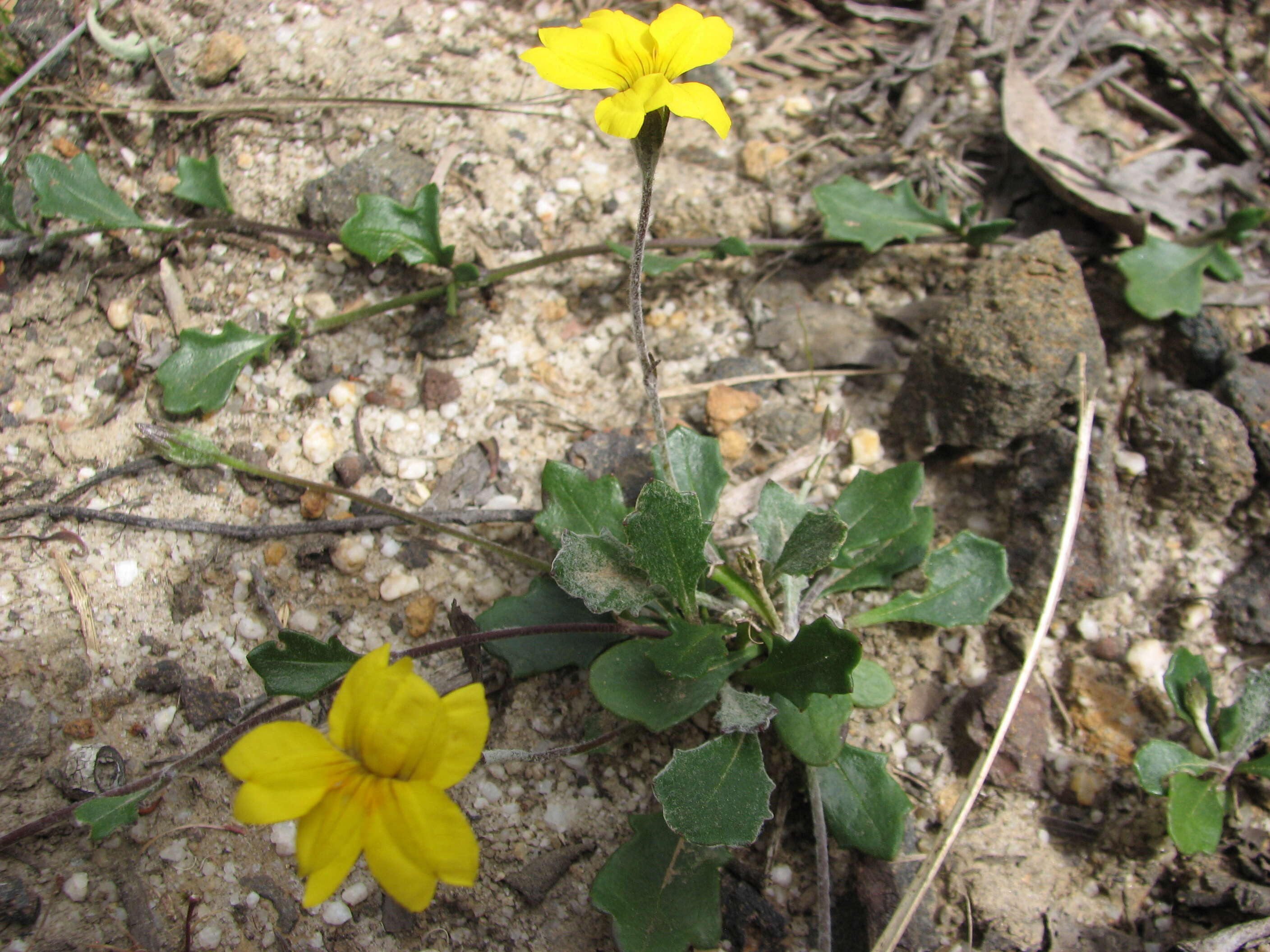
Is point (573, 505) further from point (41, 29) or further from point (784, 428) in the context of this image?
point (41, 29)

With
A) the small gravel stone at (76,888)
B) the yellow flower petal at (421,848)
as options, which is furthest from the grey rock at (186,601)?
the yellow flower petal at (421,848)

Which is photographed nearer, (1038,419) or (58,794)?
(58,794)

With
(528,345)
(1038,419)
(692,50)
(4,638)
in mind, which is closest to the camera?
(692,50)

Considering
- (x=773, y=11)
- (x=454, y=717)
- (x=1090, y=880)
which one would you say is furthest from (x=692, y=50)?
(x=1090, y=880)

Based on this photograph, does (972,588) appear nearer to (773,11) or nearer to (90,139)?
(773,11)

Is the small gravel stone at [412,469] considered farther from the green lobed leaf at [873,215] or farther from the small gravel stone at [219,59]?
the small gravel stone at [219,59]

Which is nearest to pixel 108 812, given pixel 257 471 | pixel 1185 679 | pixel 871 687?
pixel 257 471
